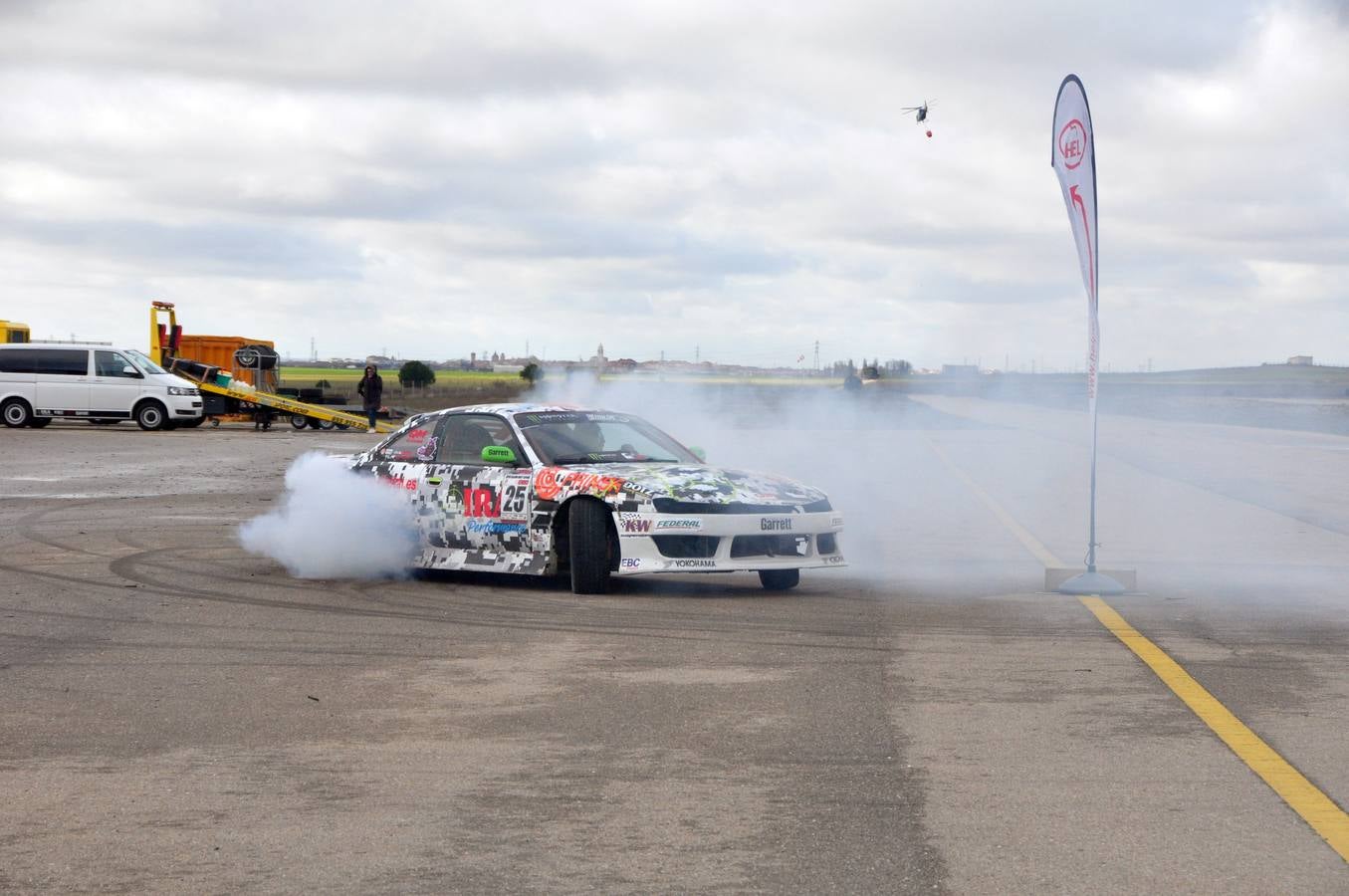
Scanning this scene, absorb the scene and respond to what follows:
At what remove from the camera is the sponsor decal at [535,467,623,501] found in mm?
10297

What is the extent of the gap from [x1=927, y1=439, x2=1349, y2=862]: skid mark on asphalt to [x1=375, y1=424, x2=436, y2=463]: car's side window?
4.69m

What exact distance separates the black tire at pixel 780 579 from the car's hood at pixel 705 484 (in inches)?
21.3

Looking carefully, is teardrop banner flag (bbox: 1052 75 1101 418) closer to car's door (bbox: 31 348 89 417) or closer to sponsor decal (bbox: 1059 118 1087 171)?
sponsor decal (bbox: 1059 118 1087 171)

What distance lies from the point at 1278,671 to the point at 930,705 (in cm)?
195

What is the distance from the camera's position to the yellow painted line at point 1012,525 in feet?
42.4

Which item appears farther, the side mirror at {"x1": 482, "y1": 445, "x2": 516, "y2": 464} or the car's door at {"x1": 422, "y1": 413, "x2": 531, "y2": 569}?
the side mirror at {"x1": 482, "y1": 445, "x2": 516, "y2": 464}

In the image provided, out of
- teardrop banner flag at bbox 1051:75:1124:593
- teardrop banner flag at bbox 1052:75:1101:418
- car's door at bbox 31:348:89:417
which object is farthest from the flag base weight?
car's door at bbox 31:348:89:417

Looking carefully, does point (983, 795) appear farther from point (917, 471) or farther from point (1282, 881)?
point (917, 471)

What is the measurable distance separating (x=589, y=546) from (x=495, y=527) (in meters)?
0.86

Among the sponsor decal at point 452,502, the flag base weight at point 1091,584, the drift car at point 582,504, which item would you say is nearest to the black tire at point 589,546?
the drift car at point 582,504

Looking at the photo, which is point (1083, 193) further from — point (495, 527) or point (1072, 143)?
point (495, 527)

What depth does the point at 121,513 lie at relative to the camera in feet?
52.5

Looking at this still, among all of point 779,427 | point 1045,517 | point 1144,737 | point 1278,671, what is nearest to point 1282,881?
point 1144,737

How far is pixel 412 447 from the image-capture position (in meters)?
11.5
